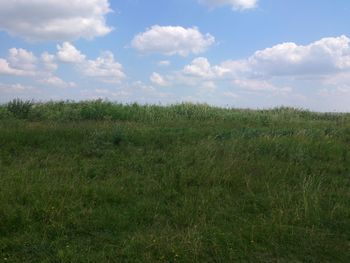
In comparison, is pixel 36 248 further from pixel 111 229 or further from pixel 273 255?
pixel 273 255

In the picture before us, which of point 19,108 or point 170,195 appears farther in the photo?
point 19,108

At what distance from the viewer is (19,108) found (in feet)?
48.4

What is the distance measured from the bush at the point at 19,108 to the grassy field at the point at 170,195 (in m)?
2.98

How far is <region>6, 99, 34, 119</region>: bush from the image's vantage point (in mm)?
14417

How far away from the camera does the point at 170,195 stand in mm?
6844

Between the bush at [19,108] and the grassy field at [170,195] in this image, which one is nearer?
the grassy field at [170,195]

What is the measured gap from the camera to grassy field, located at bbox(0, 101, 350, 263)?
5109 millimetres

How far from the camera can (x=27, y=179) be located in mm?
6938

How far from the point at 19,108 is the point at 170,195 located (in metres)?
9.53

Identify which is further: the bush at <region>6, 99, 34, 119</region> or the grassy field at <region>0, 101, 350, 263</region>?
the bush at <region>6, 99, 34, 119</region>

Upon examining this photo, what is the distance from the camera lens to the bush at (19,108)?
14417 mm

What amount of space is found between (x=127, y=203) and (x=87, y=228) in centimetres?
104

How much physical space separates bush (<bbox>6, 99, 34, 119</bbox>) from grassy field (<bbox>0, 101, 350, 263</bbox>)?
2.98 meters

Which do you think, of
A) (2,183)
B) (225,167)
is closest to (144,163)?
(225,167)
